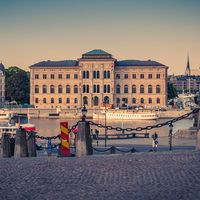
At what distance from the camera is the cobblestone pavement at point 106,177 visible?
32.0 feet

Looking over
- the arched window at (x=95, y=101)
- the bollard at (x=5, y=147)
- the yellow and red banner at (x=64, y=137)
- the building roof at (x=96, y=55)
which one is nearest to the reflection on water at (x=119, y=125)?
the arched window at (x=95, y=101)

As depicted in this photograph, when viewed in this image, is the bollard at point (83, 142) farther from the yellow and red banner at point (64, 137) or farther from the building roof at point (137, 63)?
the building roof at point (137, 63)

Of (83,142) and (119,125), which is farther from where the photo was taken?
(119,125)

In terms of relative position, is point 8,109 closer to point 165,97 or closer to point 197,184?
point 165,97

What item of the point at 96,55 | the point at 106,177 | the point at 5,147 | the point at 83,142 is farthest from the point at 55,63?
the point at 106,177

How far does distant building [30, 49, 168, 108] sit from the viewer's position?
110000 mm

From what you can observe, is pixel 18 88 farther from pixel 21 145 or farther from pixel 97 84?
pixel 21 145

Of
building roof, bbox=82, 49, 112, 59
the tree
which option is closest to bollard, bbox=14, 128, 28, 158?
building roof, bbox=82, 49, 112, 59

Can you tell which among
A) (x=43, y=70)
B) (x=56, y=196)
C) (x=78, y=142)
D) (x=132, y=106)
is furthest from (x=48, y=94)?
(x=56, y=196)

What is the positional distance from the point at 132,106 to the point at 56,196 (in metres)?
102

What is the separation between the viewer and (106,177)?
438 inches

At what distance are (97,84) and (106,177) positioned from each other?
99.5 metres

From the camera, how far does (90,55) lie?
360ft

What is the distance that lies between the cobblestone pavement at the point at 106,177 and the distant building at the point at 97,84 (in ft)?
316
